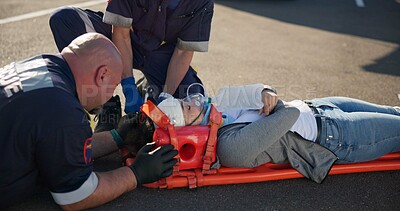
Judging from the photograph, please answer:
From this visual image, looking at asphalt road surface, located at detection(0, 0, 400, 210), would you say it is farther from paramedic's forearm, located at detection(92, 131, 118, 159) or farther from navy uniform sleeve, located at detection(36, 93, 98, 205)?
navy uniform sleeve, located at detection(36, 93, 98, 205)

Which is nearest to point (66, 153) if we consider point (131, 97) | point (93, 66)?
point (93, 66)

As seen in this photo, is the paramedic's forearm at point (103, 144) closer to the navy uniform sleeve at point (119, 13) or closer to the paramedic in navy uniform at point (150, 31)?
the paramedic in navy uniform at point (150, 31)

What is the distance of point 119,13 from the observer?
3379 millimetres

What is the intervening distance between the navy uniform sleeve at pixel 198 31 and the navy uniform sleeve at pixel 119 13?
0.44m

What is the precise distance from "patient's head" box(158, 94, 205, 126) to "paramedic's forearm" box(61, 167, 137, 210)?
44cm

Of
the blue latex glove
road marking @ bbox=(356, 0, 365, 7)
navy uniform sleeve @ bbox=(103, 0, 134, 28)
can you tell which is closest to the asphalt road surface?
road marking @ bbox=(356, 0, 365, 7)

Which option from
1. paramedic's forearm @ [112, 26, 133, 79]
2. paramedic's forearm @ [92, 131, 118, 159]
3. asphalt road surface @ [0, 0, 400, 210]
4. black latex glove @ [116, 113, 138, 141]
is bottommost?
asphalt road surface @ [0, 0, 400, 210]

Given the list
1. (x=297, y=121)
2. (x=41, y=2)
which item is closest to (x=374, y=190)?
(x=297, y=121)

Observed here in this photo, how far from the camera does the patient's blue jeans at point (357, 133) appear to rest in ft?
9.87

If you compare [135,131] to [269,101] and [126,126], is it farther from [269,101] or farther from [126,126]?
[269,101]

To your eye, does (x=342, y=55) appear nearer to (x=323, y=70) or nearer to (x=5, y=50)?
(x=323, y=70)

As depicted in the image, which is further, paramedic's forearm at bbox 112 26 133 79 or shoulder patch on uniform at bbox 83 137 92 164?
paramedic's forearm at bbox 112 26 133 79

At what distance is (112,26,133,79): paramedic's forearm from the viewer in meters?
3.46

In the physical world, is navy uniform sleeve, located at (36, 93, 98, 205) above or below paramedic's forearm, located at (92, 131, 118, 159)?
above
